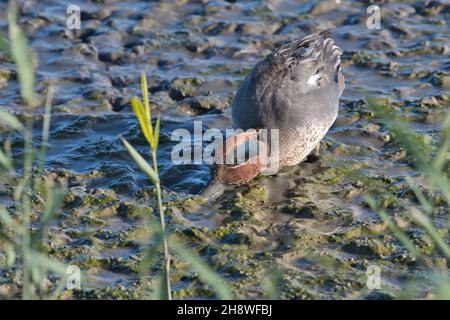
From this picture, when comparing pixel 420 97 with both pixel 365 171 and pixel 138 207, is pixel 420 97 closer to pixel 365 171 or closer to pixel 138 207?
pixel 365 171

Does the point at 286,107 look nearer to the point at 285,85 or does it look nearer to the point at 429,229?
the point at 285,85

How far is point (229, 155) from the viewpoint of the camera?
5.77 metres

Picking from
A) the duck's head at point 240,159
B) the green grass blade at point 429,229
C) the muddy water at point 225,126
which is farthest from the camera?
the duck's head at point 240,159

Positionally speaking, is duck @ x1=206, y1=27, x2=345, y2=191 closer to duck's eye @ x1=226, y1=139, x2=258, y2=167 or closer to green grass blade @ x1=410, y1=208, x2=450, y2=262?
duck's eye @ x1=226, y1=139, x2=258, y2=167

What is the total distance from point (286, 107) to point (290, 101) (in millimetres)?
59

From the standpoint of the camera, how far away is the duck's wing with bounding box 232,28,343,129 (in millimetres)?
6238

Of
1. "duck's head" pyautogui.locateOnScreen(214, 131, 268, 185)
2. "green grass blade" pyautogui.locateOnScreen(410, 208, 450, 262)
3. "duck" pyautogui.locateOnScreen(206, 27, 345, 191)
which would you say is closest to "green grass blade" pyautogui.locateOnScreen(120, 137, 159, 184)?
"green grass blade" pyautogui.locateOnScreen(410, 208, 450, 262)

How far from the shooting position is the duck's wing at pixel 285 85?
624cm

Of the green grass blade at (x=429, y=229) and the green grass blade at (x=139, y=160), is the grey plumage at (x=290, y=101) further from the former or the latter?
the green grass blade at (x=139, y=160)

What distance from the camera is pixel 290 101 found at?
6.27 metres

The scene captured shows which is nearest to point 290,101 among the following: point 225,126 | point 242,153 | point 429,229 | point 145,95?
point 242,153

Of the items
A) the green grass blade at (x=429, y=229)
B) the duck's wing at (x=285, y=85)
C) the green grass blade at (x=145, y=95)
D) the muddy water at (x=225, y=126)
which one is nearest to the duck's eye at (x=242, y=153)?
the muddy water at (x=225, y=126)

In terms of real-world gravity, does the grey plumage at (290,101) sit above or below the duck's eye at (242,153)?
above

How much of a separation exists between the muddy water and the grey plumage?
0.25 m
